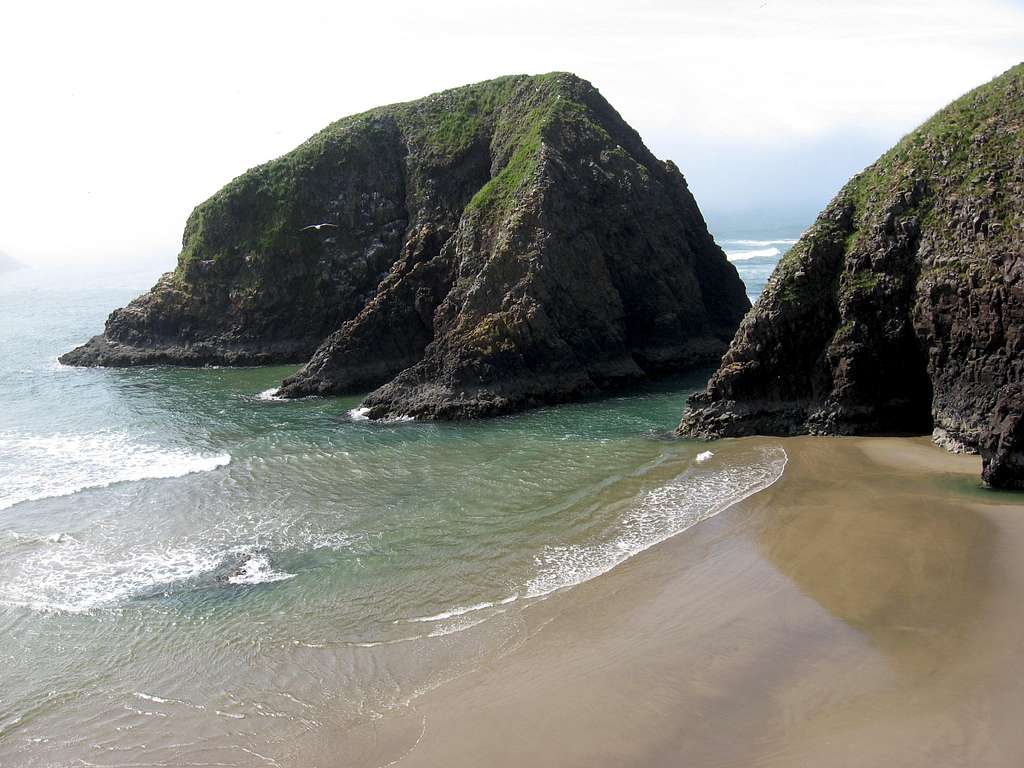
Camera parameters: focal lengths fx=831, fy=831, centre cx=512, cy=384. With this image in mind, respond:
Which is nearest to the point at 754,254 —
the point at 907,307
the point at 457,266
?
the point at 457,266

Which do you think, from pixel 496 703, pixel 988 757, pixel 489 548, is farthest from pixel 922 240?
pixel 496 703

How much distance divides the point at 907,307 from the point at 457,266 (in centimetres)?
2274

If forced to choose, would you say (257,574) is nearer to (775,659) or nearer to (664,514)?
(664,514)

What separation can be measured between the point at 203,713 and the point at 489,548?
339 inches

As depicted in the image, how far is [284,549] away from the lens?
2295 centimetres

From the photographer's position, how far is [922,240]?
28.4 metres

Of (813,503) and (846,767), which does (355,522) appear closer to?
(813,503)

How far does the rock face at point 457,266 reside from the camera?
3947 cm

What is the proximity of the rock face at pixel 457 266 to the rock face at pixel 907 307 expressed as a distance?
10547 millimetres

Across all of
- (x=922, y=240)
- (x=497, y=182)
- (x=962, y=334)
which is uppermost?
(x=497, y=182)

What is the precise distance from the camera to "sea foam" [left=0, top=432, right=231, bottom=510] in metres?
29.0

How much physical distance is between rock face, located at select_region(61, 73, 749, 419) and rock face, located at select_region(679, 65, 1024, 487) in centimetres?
1055

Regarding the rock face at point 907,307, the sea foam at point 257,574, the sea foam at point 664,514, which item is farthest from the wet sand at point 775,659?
the sea foam at point 257,574

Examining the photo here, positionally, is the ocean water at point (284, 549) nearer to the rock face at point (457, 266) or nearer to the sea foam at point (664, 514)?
the sea foam at point (664, 514)
